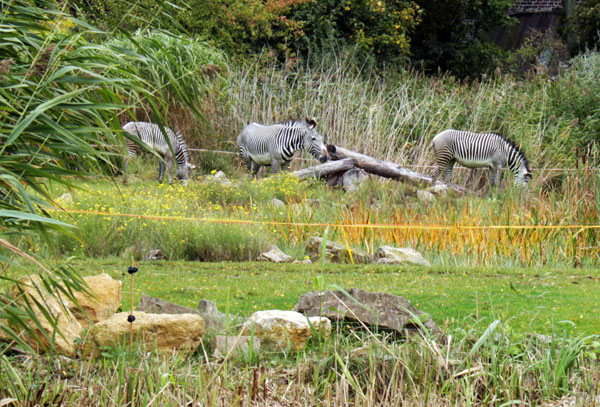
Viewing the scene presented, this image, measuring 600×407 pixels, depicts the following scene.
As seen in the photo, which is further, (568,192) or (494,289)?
(568,192)

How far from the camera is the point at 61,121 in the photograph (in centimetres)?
283

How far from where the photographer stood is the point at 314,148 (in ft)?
45.0

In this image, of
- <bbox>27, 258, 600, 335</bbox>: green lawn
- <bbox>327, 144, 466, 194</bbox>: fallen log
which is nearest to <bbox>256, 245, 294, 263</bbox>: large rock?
<bbox>27, 258, 600, 335</bbox>: green lawn

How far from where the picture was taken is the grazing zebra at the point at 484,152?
13.4 meters

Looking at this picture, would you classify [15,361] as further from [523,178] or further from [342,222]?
[523,178]

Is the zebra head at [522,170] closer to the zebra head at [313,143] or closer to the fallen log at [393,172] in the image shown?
the fallen log at [393,172]

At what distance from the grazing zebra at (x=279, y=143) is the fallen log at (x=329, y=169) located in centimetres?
24

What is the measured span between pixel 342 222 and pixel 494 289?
Answer: 125 inches

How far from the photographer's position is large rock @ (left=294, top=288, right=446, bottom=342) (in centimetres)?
413

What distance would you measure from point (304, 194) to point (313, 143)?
239 centimetres

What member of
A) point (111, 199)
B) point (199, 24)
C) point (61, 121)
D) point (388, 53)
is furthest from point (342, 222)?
point (388, 53)

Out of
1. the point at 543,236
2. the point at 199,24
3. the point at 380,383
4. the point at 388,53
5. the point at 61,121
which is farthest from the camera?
the point at 388,53

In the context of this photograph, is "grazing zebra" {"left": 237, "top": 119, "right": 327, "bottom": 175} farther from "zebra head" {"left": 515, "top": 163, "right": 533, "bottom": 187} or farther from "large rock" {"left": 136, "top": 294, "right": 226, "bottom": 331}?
"large rock" {"left": 136, "top": 294, "right": 226, "bottom": 331}

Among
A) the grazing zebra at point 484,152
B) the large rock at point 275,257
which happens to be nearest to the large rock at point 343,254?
the large rock at point 275,257
